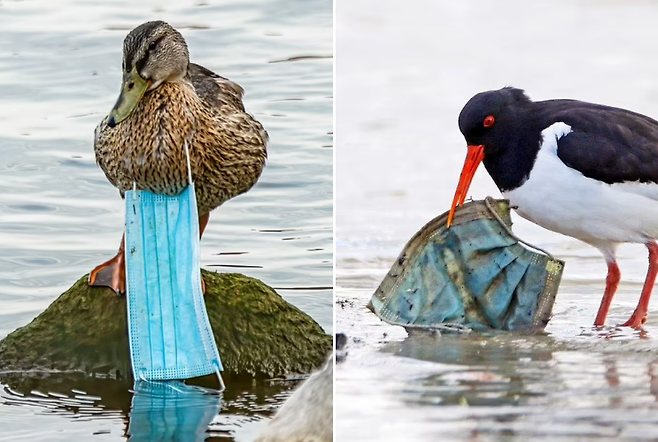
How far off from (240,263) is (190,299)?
2.14m

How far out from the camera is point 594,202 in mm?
7773

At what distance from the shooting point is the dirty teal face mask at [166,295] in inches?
271

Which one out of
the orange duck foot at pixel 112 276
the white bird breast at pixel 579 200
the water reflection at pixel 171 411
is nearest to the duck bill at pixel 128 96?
the orange duck foot at pixel 112 276

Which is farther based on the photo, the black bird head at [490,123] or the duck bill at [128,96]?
the black bird head at [490,123]

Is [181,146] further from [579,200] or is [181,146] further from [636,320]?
[636,320]

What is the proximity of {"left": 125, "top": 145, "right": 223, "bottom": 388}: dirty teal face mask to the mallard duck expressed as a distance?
0.15 m

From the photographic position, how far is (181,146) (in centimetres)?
707

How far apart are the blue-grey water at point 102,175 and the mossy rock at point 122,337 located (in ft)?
0.48

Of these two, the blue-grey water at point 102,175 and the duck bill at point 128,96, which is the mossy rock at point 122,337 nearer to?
the blue-grey water at point 102,175

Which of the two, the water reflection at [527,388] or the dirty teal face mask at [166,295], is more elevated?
the dirty teal face mask at [166,295]

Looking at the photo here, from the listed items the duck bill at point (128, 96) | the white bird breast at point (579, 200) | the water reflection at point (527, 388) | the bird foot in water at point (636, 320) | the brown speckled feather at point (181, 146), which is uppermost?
the duck bill at point (128, 96)

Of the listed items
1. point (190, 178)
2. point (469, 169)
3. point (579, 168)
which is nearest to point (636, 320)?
point (579, 168)

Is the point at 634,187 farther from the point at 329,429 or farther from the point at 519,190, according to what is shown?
the point at 329,429

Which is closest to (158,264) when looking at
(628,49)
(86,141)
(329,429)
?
(329,429)
